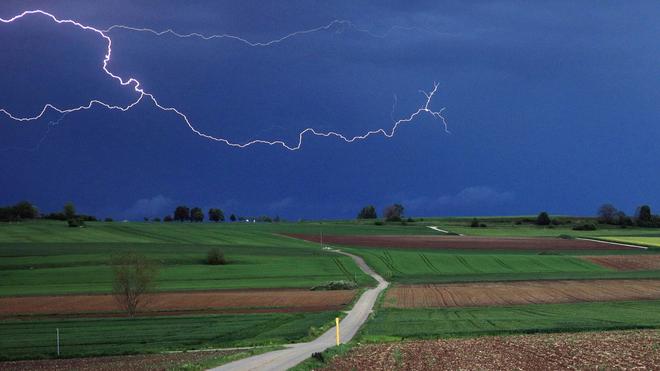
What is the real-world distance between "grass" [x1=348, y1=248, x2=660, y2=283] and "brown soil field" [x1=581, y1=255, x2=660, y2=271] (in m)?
1.71

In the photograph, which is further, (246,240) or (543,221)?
(543,221)

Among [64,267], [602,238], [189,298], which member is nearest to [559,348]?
[189,298]

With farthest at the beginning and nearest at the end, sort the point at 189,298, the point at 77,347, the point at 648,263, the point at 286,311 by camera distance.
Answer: the point at 648,263, the point at 189,298, the point at 286,311, the point at 77,347

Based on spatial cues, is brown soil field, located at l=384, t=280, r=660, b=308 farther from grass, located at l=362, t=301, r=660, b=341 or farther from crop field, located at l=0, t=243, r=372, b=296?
crop field, located at l=0, t=243, r=372, b=296

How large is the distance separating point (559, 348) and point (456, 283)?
133ft

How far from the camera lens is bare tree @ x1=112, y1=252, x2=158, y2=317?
164 feet

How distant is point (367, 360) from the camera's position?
2625 cm

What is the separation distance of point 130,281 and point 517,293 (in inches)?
1139

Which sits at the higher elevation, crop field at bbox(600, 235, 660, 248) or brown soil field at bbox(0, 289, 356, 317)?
crop field at bbox(600, 235, 660, 248)

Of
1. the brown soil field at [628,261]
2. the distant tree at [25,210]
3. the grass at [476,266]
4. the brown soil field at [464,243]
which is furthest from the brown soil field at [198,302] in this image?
the distant tree at [25,210]

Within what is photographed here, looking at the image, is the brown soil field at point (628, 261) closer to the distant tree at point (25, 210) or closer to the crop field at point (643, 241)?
the crop field at point (643, 241)

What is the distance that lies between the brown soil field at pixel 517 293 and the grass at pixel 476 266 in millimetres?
6666

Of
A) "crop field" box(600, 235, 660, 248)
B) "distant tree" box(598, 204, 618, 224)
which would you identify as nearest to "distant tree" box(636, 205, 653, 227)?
"distant tree" box(598, 204, 618, 224)

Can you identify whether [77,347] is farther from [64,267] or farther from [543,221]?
[543,221]
